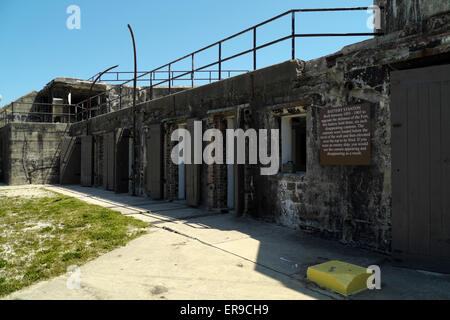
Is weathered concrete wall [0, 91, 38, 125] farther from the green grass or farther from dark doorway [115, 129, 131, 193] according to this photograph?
the green grass

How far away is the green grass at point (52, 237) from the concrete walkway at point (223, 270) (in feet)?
0.83

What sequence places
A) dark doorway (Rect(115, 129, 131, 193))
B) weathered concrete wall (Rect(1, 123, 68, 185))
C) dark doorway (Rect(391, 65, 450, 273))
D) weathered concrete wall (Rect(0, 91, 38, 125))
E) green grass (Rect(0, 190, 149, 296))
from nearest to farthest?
green grass (Rect(0, 190, 149, 296)) → dark doorway (Rect(391, 65, 450, 273)) → dark doorway (Rect(115, 129, 131, 193)) → weathered concrete wall (Rect(1, 123, 68, 185)) → weathered concrete wall (Rect(0, 91, 38, 125))

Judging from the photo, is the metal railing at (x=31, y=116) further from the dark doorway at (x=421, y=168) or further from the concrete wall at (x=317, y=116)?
the dark doorway at (x=421, y=168)

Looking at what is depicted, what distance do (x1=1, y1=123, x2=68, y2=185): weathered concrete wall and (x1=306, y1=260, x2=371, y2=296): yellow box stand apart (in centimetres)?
1643

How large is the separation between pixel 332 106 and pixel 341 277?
295 centimetres

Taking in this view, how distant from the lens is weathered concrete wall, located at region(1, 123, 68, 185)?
52.1ft

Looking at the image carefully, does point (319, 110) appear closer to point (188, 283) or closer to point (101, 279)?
point (188, 283)

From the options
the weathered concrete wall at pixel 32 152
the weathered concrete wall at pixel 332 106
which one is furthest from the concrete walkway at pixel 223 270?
the weathered concrete wall at pixel 32 152

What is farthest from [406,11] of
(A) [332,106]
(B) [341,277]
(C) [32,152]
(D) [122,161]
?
(C) [32,152]

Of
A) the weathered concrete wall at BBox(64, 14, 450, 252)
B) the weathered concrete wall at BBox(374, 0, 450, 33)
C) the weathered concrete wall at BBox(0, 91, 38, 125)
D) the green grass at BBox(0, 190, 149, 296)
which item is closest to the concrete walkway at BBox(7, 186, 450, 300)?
the green grass at BBox(0, 190, 149, 296)

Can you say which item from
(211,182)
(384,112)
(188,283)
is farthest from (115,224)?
(384,112)

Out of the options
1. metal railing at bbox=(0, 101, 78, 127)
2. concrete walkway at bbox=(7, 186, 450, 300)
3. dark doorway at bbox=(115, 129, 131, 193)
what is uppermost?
metal railing at bbox=(0, 101, 78, 127)

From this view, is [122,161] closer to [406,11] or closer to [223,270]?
[223,270]
